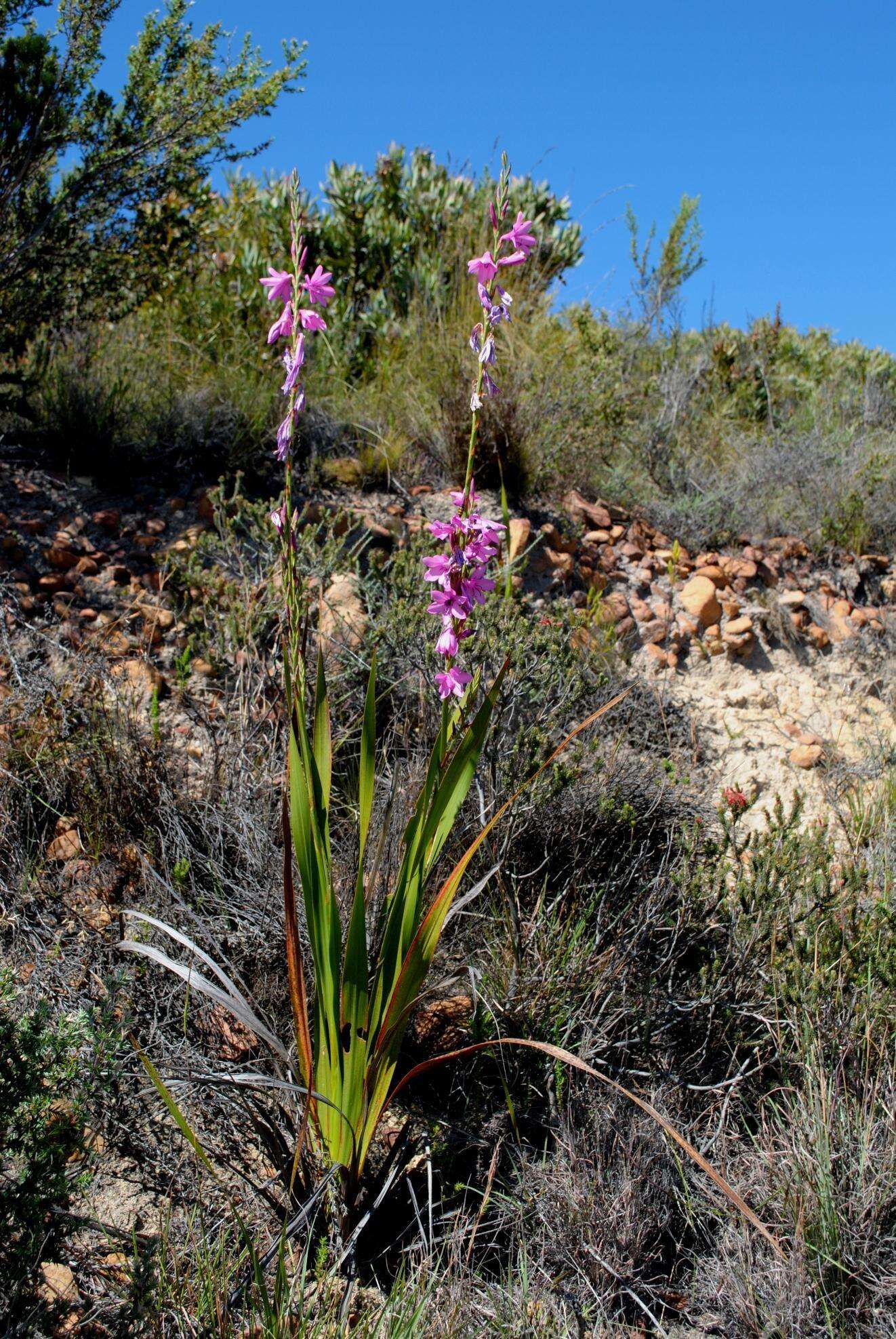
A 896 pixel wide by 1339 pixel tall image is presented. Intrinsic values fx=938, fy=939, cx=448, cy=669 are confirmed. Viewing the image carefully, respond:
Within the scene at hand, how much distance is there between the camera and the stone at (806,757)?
4250 mm

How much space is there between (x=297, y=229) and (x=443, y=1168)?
211 centimetres

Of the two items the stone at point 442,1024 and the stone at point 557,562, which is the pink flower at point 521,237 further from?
the stone at point 557,562

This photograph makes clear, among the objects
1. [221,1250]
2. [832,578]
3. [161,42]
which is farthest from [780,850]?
[161,42]

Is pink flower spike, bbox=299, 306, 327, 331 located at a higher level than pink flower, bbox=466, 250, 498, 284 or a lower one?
lower

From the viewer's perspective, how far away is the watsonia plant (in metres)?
1.85

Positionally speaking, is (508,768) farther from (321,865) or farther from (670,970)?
(321,865)

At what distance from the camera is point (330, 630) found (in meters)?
3.76

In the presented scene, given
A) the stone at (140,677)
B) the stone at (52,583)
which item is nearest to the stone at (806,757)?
the stone at (140,677)

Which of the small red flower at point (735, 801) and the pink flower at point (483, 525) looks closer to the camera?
the pink flower at point (483, 525)

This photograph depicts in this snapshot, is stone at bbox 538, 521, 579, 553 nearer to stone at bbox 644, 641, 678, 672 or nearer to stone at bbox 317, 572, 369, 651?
stone at bbox 644, 641, 678, 672

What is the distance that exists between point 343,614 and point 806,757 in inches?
86.0

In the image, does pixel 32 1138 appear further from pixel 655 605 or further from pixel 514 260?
pixel 655 605

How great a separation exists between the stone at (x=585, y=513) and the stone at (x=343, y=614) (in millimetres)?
1527

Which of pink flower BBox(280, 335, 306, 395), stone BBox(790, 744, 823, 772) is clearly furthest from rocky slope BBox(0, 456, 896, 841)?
pink flower BBox(280, 335, 306, 395)
